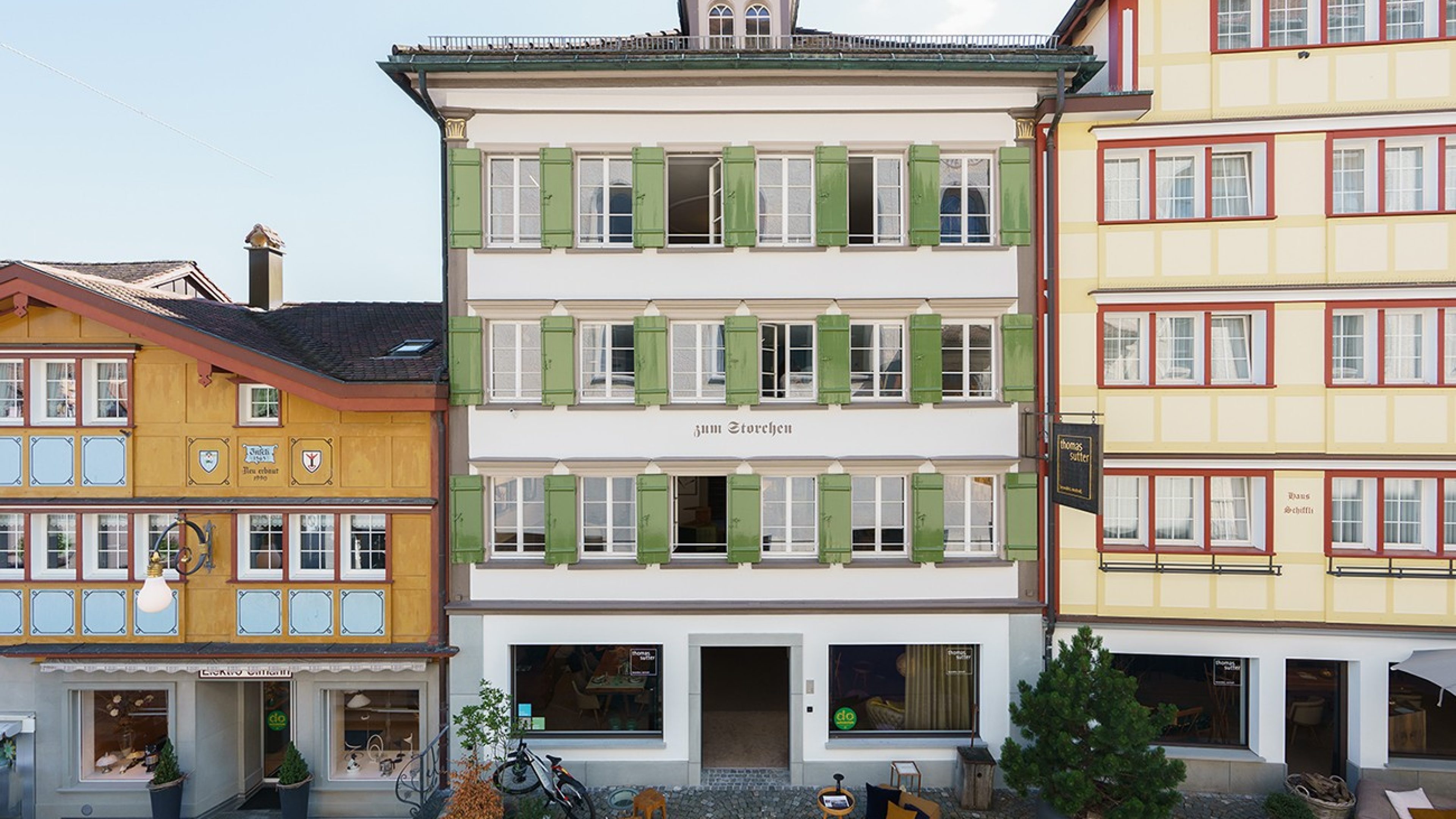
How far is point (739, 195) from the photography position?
11.7m

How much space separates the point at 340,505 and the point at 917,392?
1009cm

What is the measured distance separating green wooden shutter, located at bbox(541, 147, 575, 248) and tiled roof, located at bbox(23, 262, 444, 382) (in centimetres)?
303

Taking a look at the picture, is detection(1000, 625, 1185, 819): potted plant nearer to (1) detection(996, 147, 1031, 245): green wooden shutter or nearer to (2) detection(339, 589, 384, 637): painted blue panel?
(1) detection(996, 147, 1031, 245): green wooden shutter

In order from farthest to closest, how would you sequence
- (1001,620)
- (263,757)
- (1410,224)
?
1. (263,757)
2. (1001,620)
3. (1410,224)

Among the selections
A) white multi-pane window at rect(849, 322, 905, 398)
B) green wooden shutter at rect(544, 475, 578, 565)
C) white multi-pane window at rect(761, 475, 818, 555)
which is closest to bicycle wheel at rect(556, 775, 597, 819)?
green wooden shutter at rect(544, 475, 578, 565)

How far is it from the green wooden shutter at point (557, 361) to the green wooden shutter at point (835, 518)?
187 inches

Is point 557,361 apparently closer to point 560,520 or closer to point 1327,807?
point 560,520

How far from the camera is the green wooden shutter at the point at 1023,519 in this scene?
1179cm

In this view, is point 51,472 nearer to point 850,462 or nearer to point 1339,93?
point 850,462

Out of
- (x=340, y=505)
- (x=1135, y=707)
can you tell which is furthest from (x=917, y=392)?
(x=340, y=505)

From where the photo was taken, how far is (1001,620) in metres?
11.9

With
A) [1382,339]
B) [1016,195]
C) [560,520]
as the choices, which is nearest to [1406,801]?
[1382,339]

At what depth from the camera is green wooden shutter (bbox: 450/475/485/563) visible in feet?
38.3

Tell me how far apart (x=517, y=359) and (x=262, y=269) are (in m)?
7.75
